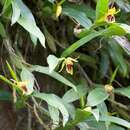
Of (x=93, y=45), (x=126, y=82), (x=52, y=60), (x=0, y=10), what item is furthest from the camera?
(x=126, y=82)

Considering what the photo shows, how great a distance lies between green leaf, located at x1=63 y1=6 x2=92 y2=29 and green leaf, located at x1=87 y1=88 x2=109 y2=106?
0.56 ft

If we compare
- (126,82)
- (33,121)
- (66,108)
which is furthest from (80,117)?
(126,82)

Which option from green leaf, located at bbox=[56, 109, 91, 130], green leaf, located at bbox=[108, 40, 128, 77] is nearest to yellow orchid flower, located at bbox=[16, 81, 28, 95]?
green leaf, located at bbox=[56, 109, 91, 130]

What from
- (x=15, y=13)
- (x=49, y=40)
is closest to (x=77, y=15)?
(x=49, y=40)

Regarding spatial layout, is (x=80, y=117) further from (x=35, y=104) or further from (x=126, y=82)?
(x=126, y=82)

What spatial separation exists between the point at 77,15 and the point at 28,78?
24 centimetres

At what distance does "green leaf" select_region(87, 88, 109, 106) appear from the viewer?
93cm

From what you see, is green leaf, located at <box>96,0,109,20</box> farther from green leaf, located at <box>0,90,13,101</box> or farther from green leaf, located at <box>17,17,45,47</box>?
green leaf, located at <box>0,90,13,101</box>

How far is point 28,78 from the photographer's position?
89 centimetres

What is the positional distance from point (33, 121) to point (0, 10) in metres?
0.32

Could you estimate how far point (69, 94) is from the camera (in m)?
0.97

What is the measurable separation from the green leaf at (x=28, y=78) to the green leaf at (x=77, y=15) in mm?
194

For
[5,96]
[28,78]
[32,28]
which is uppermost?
[32,28]

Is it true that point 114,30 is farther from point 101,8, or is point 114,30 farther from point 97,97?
point 97,97
